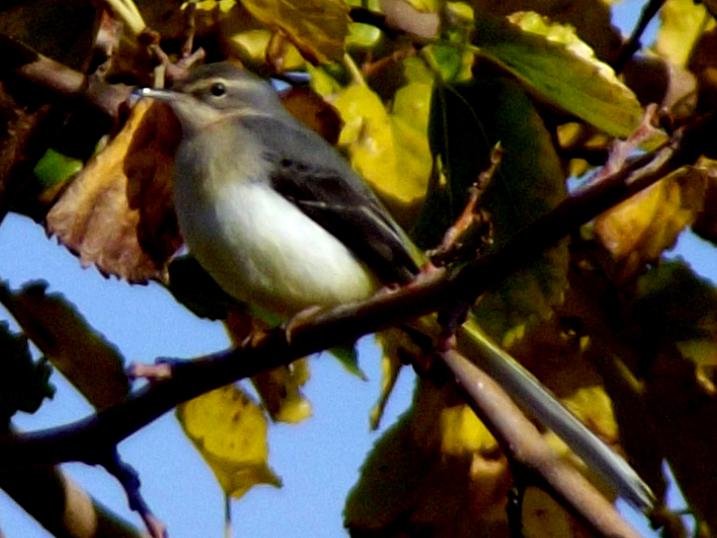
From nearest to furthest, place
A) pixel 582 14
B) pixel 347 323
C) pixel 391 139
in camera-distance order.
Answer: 1. pixel 347 323
2. pixel 391 139
3. pixel 582 14

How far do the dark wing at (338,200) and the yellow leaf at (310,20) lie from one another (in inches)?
26.8

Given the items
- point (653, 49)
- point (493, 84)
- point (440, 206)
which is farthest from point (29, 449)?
point (653, 49)

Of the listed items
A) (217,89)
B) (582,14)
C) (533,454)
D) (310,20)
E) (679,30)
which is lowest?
(217,89)

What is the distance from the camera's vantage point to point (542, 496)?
10.2ft

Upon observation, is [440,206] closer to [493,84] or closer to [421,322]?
[493,84]

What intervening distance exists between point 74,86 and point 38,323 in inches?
16.9

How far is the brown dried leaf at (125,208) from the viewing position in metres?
2.81

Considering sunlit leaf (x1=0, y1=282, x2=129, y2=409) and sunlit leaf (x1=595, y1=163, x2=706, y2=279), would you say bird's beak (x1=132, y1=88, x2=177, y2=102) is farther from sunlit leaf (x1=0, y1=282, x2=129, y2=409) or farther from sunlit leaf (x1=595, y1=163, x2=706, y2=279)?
sunlit leaf (x1=595, y1=163, x2=706, y2=279)

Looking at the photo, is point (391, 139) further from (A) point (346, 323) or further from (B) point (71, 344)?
(A) point (346, 323)

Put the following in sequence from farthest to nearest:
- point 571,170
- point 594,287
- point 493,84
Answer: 1. point 571,170
2. point 594,287
3. point 493,84

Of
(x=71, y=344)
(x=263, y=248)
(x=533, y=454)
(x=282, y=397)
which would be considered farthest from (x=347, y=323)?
(x=263, y=248)

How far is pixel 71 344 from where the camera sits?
9.62ft

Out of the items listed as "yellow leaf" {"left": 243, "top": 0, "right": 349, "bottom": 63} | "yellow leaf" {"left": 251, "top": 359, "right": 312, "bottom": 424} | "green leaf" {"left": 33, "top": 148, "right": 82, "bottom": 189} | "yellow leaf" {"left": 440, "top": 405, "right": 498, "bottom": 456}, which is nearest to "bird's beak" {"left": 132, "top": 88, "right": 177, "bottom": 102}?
"green leaf" {"left": 33, "top": 148, "right": 82, "bottom": 189}

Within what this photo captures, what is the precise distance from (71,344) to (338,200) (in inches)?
36.3
